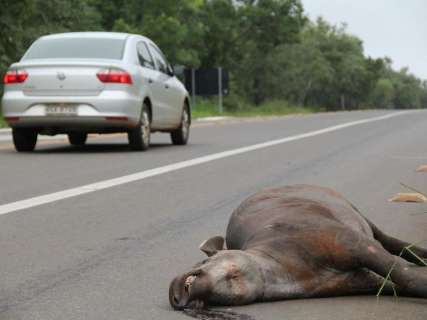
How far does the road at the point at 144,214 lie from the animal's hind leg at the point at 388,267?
110 millimetres

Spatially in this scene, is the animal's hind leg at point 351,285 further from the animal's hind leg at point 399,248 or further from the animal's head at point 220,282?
the animal's hind leg at point 399,248

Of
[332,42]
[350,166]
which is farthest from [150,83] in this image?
[332,42]

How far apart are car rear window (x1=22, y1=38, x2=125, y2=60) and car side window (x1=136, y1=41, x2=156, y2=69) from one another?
0.38 metres

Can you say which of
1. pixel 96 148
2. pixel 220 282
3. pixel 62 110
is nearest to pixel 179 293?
pixel 220 282

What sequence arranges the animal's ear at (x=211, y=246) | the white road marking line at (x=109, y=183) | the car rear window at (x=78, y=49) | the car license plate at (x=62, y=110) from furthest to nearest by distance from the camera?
1. the car rear window at (x=78, y=49)
2. the car license plate at (x=62, y=110)
3. the white road marking line at (x=109, y=183)
4. the animal's ear at (x=211, y=246)

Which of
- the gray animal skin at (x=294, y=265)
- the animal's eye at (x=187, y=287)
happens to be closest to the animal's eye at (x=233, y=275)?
the gray animal skin at (x=294, y=265)

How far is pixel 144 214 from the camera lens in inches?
320

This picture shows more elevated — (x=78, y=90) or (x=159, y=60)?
(x=159, y=60)

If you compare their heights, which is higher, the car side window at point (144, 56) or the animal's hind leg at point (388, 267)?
the car side window at point (144, 56)

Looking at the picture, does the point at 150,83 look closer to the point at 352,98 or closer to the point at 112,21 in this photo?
the point at 112,21

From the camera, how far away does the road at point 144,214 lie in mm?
4645

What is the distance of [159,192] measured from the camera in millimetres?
9797

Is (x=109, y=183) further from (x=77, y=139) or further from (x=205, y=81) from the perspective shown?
(x=205, y=81)

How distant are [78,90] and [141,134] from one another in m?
1.22
